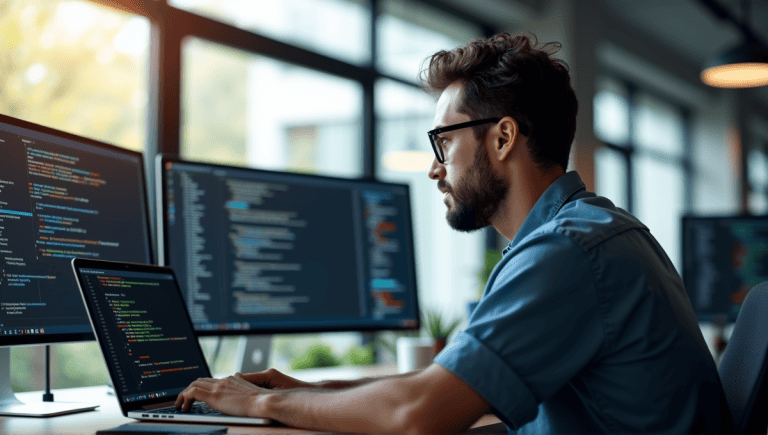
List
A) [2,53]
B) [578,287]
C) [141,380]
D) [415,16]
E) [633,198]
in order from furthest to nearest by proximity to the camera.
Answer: [633,198], [415,16], [2,53], [141,380], [578,287]

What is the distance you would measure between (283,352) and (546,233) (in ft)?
9.07

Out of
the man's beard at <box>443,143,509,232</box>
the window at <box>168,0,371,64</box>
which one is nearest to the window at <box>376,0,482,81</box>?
the window at <box>168,0,371,64</box>

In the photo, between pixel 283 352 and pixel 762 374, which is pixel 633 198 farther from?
pixel 762 374

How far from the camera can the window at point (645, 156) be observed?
272 inches

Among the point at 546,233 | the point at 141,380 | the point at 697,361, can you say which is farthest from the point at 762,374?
the point at 141,380

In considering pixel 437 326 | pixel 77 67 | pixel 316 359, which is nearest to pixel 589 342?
pixel 437 326

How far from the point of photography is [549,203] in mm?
1267

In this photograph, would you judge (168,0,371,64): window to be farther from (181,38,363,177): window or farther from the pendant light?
the pendant light

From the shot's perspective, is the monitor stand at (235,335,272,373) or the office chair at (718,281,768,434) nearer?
the office chair at (718,281,768,434)

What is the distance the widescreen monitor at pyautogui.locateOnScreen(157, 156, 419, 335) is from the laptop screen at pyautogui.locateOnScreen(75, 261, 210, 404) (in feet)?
0.41

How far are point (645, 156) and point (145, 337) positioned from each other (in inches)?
288

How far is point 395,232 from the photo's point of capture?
1.88m

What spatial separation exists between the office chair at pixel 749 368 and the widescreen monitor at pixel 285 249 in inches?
32.8

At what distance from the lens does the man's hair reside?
1317 millimetres
